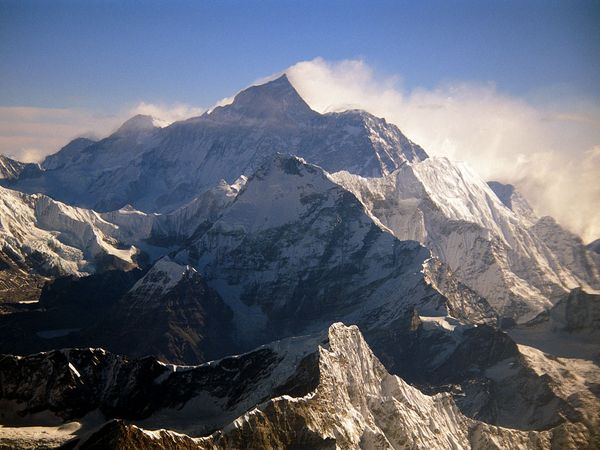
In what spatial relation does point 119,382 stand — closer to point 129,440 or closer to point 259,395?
point 259,395

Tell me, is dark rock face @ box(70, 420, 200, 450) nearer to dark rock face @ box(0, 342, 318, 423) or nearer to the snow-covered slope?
the snow-covered slope

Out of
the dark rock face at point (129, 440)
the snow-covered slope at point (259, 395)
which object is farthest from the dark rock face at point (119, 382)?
the dark rock face at point (129, 440)

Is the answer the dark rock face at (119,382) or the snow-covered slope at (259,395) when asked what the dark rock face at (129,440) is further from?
the dark rock face at (119,382)

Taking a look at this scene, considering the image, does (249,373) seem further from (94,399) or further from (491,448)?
(491,448)

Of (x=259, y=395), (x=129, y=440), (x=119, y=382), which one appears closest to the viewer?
(x=129, y=440)

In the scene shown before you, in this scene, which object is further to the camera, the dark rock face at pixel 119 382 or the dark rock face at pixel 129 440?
the dark rock face at pixel 119 382

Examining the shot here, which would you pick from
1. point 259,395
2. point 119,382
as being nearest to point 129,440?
point 259,395

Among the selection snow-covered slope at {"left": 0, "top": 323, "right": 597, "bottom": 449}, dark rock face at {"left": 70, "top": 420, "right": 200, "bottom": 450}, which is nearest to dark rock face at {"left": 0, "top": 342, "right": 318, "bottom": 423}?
snow-covered slope at {"left": 0, "top": 323, "right": 597, "bottom": 449}

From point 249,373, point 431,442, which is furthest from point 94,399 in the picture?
point 431,442
